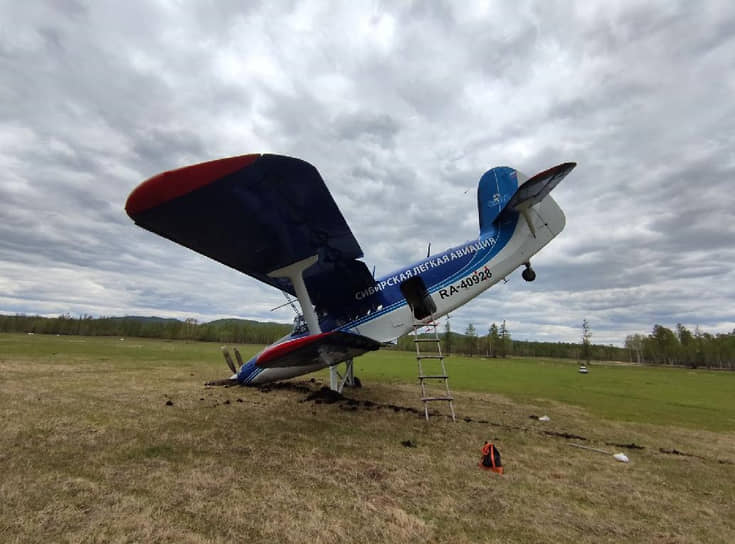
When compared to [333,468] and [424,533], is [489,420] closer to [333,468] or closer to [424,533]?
[333,468]

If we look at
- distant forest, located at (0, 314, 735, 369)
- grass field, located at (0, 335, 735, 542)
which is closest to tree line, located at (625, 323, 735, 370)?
distant forest, located at (0, 314, 735, 369)

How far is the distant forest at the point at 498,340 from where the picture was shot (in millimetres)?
69688

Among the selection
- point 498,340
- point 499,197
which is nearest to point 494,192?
point 499,197

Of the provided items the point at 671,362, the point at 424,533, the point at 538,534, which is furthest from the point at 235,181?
the point at 671,362

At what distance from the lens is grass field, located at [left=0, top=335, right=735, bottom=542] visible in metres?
3.07

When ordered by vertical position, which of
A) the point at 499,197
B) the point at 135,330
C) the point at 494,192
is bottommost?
the point at 135,330

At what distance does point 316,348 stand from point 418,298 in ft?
11.9

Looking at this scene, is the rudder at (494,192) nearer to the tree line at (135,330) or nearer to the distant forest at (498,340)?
the distant forest at (498,340)

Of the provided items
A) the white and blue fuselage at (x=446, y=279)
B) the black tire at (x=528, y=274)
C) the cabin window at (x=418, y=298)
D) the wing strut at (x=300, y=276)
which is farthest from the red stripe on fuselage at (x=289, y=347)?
the black tire at (x=528, y=274)

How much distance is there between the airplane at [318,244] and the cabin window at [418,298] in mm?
27

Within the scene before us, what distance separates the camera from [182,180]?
4148 millimetres

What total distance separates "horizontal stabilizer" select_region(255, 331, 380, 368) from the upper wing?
1.82 m

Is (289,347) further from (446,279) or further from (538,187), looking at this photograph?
(538,187)

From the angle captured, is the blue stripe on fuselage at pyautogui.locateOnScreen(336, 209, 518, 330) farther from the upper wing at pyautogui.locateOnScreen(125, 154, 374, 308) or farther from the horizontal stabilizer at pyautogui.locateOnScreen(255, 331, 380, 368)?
the upper wing at pyautogui.locateOnScreen(125, 154, 374, 308)
